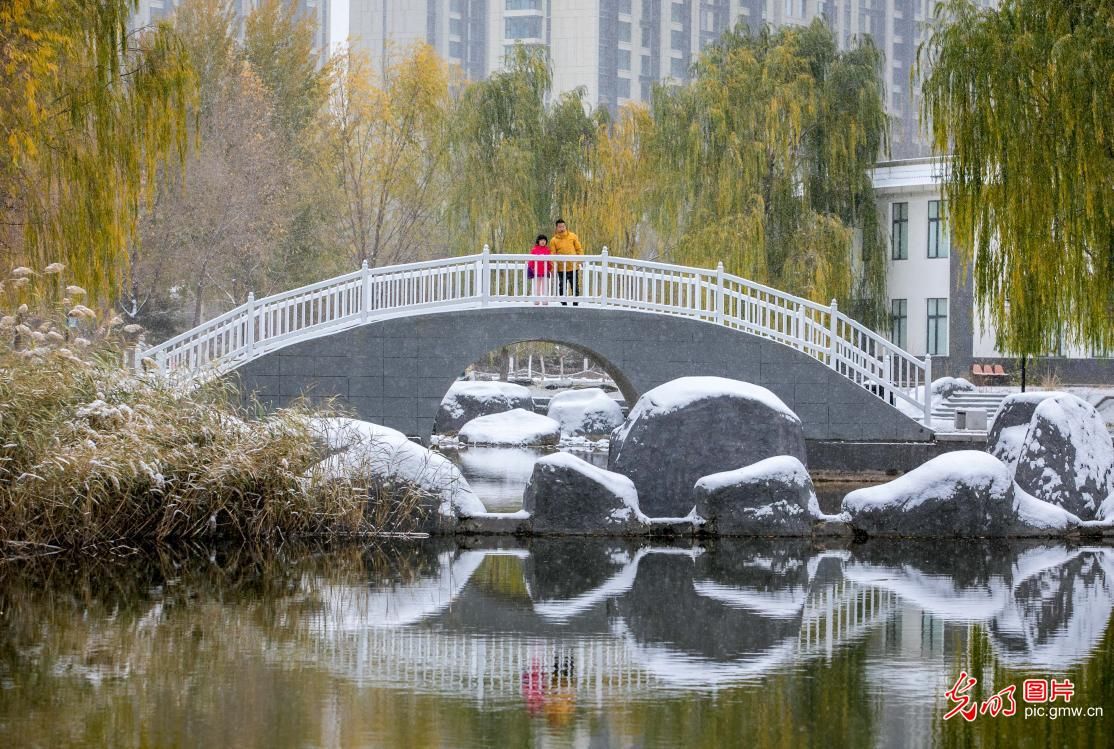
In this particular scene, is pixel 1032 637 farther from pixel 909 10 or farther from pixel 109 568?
pixel 909 10

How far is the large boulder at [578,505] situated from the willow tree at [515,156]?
19.8 metres

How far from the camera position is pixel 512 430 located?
28016 mm

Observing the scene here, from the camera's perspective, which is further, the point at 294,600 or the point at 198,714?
the point at 294,600

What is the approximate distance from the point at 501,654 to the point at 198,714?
192 cm

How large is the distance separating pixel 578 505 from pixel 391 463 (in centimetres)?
164

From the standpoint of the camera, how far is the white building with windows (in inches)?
1345

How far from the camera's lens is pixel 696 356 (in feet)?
70.5

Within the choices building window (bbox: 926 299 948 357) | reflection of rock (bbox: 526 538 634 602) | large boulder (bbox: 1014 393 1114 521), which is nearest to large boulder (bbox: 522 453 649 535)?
reflection of rock (bbox: 526 538 634 602)

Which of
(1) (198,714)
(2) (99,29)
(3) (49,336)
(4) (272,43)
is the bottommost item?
(1) (198,714)

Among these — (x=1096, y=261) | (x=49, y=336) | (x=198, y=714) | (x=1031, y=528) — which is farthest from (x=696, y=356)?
(x=198, y=714)

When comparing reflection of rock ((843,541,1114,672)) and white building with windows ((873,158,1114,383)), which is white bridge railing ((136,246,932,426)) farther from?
white building with windows ((873,158,1114,383))

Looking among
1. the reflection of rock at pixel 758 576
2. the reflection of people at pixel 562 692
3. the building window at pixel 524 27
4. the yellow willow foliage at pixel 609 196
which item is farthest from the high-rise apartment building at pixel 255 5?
the reflection of people at pixel 562 692

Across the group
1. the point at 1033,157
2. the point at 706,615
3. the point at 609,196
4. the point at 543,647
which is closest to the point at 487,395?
the point at 609,196

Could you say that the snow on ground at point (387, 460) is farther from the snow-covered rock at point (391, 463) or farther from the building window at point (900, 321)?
the building window at point (900, 321)
